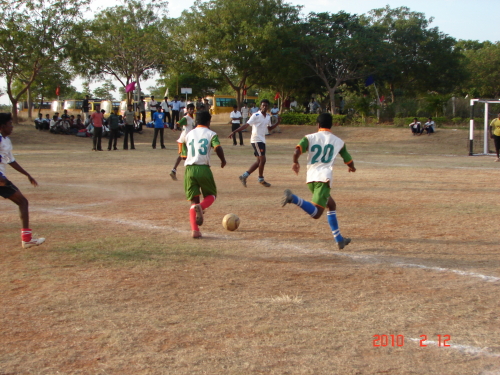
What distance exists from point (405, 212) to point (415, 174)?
21.4 feet

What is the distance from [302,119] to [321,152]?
34866 millimetres

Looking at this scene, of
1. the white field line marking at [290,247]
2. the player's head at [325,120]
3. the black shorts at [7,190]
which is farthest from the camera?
the player's head at [325,120]

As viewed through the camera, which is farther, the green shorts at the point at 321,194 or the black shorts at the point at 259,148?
the black shorts at the point at 259,148

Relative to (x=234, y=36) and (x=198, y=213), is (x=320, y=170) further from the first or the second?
(x=234, y=36)

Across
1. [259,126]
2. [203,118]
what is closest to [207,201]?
[203,118]

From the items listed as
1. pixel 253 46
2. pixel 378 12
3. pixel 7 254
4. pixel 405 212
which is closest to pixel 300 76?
pixel 253 46

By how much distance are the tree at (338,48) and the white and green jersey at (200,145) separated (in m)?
35.8

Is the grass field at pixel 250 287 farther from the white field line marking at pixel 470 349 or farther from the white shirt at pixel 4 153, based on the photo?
the white shirt at pixel 4 153

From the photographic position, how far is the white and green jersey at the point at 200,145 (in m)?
7.75

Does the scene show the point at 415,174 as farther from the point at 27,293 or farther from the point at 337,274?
the point at 27,293

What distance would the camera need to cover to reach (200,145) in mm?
7762

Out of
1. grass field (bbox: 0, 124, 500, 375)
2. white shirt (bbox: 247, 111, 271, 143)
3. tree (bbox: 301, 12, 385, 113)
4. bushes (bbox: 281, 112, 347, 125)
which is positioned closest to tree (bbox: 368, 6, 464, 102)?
tree (bbox: 301, 12, 385, 113)

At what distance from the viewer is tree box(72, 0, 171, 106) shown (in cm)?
4391

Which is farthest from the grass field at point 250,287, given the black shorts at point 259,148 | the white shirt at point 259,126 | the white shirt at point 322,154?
the white shirt at point 259,126
